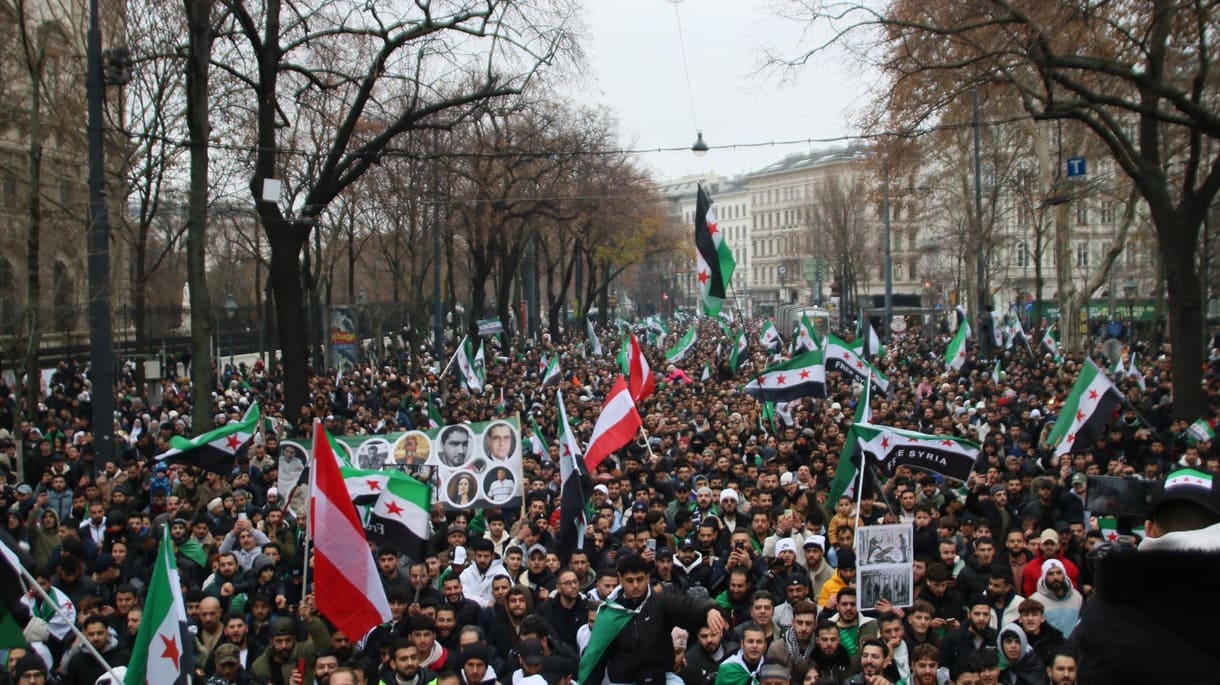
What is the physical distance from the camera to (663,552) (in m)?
8.62

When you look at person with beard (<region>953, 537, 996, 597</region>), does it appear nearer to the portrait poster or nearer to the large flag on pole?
the portrait poster

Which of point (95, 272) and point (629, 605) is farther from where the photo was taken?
point (95, 272)

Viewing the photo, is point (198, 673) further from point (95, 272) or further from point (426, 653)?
point (95, 272)

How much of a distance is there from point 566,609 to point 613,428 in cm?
519

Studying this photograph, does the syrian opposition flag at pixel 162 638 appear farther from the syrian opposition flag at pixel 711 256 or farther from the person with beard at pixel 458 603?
the syrian opposition flag at pixel 711 256

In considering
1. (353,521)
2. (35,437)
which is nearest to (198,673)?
(353,521)

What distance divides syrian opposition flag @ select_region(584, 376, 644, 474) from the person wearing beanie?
4.89 metres

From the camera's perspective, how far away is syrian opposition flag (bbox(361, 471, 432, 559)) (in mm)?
9352

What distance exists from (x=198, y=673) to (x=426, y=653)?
1643 millimetres

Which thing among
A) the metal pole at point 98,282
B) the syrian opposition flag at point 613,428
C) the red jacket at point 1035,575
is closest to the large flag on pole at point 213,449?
the metal pole at point 98,282

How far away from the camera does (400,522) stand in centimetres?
937

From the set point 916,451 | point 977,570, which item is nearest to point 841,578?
point 977,570

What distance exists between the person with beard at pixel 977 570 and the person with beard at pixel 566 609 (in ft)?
8.51

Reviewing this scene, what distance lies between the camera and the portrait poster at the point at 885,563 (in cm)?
766
